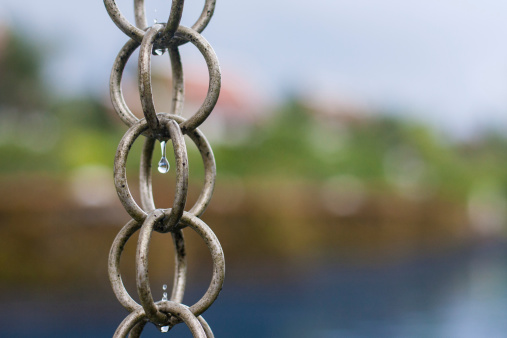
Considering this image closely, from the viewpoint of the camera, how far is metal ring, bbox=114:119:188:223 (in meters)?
0.40

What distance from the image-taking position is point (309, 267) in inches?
325

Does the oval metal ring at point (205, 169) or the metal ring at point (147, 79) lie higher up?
the metal ring at point (147, 79)

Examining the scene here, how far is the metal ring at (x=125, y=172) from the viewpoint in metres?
0.40

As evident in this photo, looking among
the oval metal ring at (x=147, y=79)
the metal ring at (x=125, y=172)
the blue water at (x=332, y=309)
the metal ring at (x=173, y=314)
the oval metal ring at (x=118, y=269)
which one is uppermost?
the oval metal ring at (x=147, y=79)

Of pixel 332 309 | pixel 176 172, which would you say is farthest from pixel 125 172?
pixel 332 309

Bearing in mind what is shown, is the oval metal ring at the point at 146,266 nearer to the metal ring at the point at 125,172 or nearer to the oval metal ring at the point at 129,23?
the metal ring at the point at 125,172

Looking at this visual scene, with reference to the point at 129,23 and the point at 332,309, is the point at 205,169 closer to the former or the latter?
the point at 129,23

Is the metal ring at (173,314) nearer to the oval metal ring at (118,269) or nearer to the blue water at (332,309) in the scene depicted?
the oval metal ring at (118,269)

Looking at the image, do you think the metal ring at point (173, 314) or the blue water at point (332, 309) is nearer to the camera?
the metal ring at point (173, 314)

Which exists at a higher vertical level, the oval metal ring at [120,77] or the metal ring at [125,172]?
the oval metal ring at [120,77]

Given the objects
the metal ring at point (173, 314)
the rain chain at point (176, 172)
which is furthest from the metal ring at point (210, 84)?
the metal ring at point (173, 314)

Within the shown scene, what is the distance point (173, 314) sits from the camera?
43 cm

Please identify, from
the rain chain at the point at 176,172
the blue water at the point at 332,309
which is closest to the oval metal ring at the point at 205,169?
the rain chain at the point at 176,172

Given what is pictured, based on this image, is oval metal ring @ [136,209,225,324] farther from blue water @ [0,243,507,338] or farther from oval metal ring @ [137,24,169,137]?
blue water @ [0,243,507,338]
